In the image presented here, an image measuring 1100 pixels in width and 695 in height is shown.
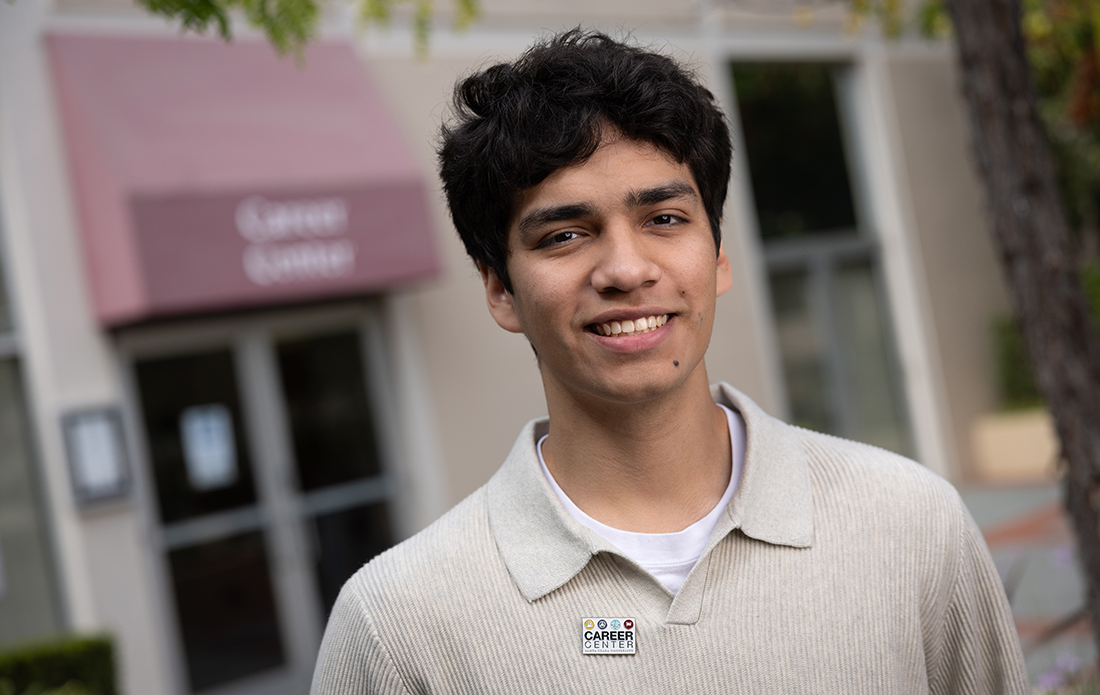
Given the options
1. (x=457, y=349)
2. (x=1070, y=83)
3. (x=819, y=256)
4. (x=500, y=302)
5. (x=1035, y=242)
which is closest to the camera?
(x=500, y=302)

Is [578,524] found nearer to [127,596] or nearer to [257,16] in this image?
[257,16]

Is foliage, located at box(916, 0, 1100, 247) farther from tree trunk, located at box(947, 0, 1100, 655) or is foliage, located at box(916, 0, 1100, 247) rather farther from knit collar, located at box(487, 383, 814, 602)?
knit collar, located at box(487, 383, 814, 602)

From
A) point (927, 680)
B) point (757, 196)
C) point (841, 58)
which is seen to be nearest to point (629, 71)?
point (927, 680)

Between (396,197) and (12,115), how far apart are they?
2.35 meters

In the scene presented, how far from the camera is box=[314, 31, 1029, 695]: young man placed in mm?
1560

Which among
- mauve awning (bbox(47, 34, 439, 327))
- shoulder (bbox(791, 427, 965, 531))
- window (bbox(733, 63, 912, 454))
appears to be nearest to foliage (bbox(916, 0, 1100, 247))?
window (bbox(733, 63, 912, 454))

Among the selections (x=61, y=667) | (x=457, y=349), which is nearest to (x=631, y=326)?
(x=61, y=667)

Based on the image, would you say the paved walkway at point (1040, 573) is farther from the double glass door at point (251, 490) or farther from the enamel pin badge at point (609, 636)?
the double glass door at point (251, 490)

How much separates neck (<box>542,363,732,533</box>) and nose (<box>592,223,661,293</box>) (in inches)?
7.5

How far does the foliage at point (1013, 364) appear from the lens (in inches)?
447

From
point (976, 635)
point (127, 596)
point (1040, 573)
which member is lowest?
point (1040, 573)

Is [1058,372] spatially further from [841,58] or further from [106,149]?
[841,58]

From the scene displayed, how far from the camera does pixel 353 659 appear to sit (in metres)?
1.67

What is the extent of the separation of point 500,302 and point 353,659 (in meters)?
0.62
